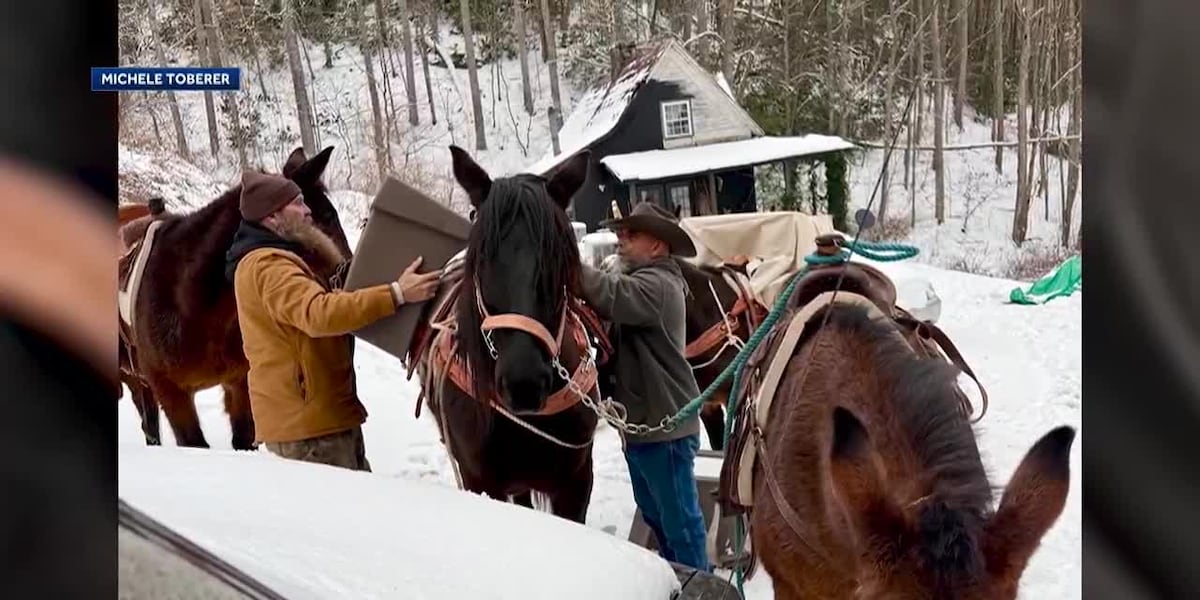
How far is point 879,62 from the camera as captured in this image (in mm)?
1104

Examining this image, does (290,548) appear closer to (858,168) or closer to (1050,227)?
(858,168)

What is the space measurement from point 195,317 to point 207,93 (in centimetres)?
75

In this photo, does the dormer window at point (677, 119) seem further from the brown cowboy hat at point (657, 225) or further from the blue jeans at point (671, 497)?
the blue jeans at point (671, 497)

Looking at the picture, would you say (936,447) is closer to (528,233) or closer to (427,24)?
(528,233)

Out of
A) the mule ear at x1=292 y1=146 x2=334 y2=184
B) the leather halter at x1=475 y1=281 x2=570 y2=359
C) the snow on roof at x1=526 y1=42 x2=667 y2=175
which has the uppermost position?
the snow on roof at x1=526 y1=42 x2=667 y2=175

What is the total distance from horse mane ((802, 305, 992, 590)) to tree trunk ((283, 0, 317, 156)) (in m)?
0.83

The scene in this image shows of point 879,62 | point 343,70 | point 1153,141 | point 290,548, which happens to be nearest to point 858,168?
point 879,62

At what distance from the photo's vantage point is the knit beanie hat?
1.23 m

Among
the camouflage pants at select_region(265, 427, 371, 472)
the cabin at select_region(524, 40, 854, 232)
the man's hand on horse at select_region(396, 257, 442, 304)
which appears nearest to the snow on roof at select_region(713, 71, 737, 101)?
the cabin at select_region(524, 40, 854, 232)

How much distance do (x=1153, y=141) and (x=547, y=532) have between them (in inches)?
33.1

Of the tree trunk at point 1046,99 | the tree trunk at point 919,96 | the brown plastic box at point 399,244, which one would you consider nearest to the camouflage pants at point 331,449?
the brown plastic box at point 399,244

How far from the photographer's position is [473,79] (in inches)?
47.4

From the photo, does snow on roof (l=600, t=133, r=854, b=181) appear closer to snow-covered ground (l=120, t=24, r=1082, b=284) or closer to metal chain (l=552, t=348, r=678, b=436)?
snow-covered ground (l=120, t=24, r=1082, b=284)

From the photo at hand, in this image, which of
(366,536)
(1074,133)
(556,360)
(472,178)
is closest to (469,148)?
(472,178)
